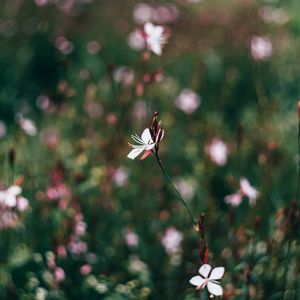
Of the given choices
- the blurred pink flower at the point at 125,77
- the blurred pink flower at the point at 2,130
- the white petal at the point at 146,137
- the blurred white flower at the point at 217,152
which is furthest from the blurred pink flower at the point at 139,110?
the white petal at the point at 146,137

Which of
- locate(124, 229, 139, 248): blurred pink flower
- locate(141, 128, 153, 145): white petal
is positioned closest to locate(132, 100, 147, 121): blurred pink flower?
locate(124, 229, 139, 248): blurred pink flower

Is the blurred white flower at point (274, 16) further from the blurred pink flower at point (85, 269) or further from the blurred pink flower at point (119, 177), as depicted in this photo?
the blurred pink flower at point (85, 269)

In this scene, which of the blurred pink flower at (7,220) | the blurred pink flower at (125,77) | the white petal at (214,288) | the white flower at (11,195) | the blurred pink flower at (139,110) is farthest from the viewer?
the blurred pink flower at (139,110)

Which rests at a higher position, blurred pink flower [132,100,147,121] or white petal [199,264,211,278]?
blurred pink flower [132,100,147,121]

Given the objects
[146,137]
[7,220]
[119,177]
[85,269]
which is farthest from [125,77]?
[146,137]

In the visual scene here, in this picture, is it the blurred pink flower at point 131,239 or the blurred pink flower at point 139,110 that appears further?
the blurred pink flower at point 139,110

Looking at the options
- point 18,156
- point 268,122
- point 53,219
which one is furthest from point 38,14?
point 53,219

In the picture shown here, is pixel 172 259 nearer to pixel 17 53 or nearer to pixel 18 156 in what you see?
pixel 18 156

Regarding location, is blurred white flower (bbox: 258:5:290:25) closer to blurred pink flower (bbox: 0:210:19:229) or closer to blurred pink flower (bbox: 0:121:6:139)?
blurred pink flower (bbox: 0:121:6:139)
